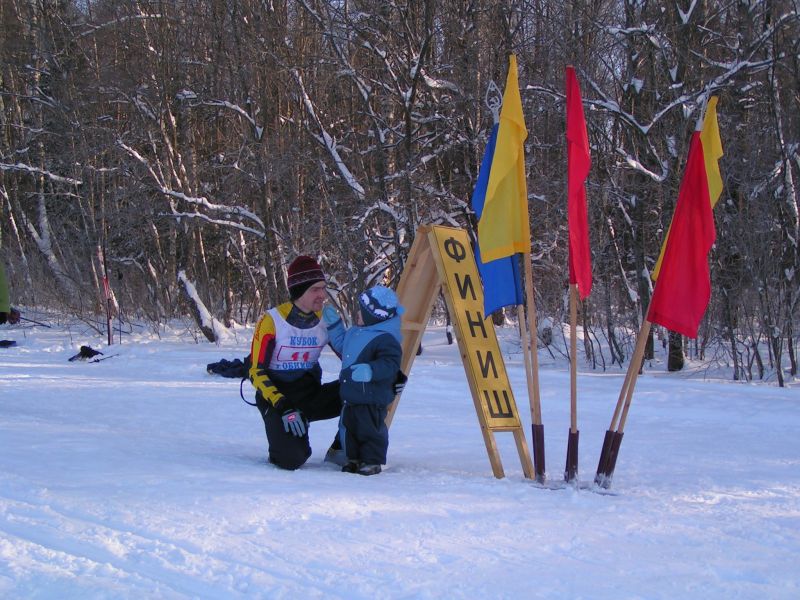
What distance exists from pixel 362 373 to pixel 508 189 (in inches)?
58.7

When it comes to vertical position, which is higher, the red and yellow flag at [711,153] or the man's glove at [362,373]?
the red and yellow flag at [711,153]

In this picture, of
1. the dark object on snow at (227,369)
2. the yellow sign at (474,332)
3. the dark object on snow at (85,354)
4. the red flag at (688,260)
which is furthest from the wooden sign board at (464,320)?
the dark object on snow at (85,354)

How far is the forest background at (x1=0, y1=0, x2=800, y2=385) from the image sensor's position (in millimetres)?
12445

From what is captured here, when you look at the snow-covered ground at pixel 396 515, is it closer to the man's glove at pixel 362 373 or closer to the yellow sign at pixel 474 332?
the yellow sign at pixel 474 332

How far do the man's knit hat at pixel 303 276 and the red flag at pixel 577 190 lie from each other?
174 cm

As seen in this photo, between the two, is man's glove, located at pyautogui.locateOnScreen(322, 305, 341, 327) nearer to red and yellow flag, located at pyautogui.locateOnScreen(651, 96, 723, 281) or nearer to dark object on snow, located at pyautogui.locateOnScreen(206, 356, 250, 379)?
red and yellow flag, located at pyautogui.locateOnScreen(651, 96, 723, 281)

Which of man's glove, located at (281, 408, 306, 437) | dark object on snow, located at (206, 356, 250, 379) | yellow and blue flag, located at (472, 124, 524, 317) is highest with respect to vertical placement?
yellow and blue flag, located at (472, 124, 524, 317)

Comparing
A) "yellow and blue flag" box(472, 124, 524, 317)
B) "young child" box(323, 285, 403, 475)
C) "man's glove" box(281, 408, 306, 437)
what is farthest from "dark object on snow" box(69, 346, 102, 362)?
"yellow and blue flag" box(472, 124, 524, 317)

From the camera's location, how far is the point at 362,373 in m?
5.23

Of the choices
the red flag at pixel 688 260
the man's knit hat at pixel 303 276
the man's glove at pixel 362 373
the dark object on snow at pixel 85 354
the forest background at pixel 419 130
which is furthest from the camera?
the dark object on snow at pixel 85 354

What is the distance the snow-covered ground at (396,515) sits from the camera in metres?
3.06

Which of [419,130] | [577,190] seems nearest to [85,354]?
[419,130]

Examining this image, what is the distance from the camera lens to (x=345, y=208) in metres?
16.5

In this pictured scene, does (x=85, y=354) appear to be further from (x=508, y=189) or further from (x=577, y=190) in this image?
(x=577, y=190)
